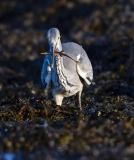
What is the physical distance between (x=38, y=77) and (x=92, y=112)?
3.34 m

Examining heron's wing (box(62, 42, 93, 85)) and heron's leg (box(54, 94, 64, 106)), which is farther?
heron's leg (box(54, 94, 64, 106))

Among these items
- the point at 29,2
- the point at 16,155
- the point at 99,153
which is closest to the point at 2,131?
the point at 16,155

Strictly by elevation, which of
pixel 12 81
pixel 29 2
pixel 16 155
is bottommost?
pixel 16 155

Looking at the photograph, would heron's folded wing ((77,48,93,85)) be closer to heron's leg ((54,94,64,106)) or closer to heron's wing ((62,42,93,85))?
heron's wing ((62,42,93,85))

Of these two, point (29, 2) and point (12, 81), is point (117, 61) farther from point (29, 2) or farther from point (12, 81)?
point (29, 2)

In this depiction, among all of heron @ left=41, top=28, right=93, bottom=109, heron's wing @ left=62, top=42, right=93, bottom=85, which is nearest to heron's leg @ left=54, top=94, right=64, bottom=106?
heron @ left=41, top=28, right=93, bottom=109

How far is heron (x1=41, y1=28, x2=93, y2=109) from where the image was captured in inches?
235

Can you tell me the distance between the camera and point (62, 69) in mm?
6230

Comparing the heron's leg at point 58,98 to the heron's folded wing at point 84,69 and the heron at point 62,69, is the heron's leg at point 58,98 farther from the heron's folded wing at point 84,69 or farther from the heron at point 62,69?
the heron's folded wing at point 84,69

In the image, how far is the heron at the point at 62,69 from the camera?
5969 millimetres

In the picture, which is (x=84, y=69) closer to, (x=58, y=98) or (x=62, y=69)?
(x=58, y=98)

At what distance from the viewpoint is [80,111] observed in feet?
21.7

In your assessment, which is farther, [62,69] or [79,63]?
[79,63]

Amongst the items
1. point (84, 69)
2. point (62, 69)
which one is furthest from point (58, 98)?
point (62, 69)
